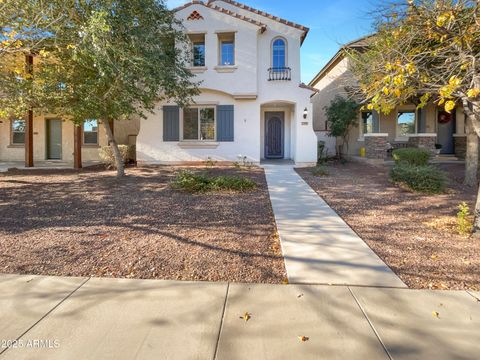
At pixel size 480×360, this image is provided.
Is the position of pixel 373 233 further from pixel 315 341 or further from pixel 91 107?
pixel 91 107

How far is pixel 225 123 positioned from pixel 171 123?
242 centimetres

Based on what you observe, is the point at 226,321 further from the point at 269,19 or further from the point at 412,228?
the point at 269,19

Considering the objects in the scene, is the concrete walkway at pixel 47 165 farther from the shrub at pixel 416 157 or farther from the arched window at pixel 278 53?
the shrub at pixel 416 157

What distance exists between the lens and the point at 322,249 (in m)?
4.35

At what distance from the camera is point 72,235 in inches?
191

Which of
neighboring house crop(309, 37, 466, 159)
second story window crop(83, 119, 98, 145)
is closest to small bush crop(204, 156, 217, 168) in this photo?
neighboring house crop(309, 37, 466, 159)

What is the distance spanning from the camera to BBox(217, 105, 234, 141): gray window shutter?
13.5 metres

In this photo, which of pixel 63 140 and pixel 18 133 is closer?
pixel 63 140

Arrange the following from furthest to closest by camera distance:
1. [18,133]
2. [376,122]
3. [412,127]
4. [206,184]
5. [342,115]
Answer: [18,133]
[412,127]
[376,122]
[342,115]
[206,184]

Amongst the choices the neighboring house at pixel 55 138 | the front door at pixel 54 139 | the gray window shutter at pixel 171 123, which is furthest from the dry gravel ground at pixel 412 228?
the front door at pixel 54 139

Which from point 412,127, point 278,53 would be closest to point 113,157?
point 278,53

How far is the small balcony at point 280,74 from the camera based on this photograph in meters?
13.4

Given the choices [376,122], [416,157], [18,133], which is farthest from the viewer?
[18,133]

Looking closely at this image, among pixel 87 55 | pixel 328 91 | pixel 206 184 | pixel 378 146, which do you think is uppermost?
pixel 328 91
